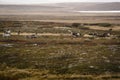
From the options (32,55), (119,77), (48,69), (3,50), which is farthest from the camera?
(3,50)

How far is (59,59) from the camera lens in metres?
26.6

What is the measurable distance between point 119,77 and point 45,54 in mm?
10718

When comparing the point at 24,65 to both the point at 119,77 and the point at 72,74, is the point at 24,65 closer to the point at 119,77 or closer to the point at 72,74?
the point at 72,74

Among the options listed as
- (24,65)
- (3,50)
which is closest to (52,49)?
(3,50)

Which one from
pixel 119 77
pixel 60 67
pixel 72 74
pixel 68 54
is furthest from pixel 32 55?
pixel 119 77

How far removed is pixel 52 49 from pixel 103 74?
470 inches

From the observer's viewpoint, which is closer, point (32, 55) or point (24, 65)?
point (24, 65)

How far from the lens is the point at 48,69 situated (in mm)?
22828

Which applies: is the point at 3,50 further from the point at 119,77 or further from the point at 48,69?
the point at 119,77

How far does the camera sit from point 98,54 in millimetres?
29219

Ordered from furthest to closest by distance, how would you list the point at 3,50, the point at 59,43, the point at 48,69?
the point at 59,43 < the point at 3,50 < the point at 48,69

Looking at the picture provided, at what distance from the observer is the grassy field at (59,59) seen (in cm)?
2111

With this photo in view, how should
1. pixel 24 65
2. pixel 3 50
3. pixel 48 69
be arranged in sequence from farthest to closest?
pixel 3 50, pixel 24 65, pixel 48 69

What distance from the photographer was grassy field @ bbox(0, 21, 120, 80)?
831 inches
